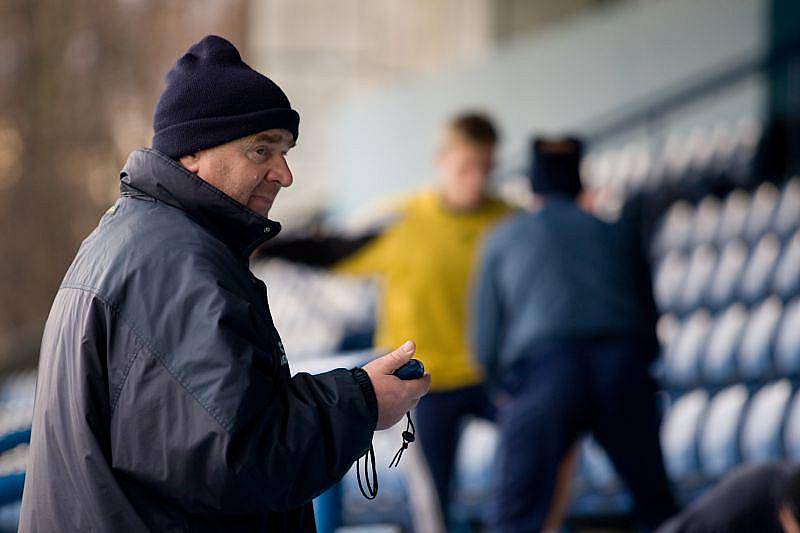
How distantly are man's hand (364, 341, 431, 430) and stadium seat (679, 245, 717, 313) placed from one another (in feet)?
17.2

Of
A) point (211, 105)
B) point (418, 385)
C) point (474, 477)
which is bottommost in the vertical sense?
point (474, 477)

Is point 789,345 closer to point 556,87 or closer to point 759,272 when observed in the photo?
point 759,272

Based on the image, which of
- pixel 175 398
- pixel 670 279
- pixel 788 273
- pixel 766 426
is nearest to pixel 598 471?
pixel 766 426

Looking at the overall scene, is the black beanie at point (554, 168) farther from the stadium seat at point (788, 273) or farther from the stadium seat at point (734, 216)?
the stadium seat at point (734, 216)

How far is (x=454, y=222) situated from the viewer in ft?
15.6

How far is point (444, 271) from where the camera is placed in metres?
4.69

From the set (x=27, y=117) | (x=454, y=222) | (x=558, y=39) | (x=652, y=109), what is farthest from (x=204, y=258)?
(x=27, y=117)

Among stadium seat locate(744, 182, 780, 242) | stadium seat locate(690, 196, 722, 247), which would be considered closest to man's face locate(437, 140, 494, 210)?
stadium seat locate(744, 182, 780, 242)

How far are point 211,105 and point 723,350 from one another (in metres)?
4.75

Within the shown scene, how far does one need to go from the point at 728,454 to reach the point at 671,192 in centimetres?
293

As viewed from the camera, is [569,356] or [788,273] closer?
[569,356]

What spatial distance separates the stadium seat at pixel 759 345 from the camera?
19.9 ft

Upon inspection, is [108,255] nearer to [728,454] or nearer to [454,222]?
[454,222]

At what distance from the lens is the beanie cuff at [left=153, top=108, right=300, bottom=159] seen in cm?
194
